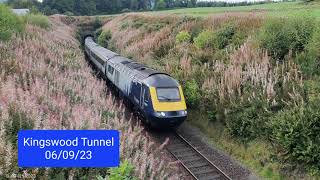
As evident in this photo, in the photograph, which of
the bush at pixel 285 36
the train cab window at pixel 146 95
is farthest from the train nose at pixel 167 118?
the bush at pixel 285 36

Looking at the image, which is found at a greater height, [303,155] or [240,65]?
[240,65]

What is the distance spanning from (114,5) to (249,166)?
358ft

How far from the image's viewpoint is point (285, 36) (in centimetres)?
1866

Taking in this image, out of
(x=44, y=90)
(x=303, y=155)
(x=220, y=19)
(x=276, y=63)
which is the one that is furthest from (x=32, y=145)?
(x=220, y=19)

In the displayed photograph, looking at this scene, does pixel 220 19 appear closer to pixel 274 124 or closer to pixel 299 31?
pixel 299 31

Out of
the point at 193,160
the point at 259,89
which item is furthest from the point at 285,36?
the point at 193,160

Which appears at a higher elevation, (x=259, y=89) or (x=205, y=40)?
(x=205, y=40)

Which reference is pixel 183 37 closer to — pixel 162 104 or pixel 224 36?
pixel 224 36

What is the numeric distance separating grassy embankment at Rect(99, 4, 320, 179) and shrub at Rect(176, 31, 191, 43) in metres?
2.19

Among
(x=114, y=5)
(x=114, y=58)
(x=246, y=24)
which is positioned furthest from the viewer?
(x=114, y=5)

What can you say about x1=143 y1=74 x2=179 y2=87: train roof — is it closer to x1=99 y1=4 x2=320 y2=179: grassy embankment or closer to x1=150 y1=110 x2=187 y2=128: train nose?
x1=150 y1=110 x2=187 y2=128: train nose

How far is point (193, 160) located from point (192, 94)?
17.7 ft

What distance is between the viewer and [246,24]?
77.0 feet

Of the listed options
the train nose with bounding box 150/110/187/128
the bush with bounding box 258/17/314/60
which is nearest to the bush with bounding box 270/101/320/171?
the train nose with bounding box 150/110/187/128
